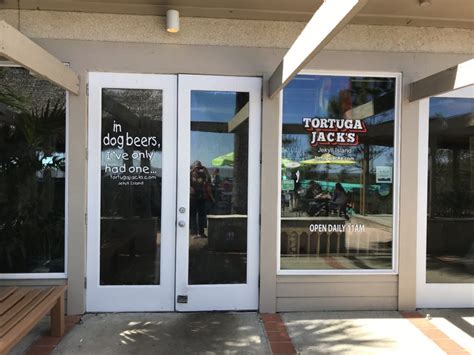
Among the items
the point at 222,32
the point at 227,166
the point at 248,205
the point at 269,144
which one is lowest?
the point at 248,205

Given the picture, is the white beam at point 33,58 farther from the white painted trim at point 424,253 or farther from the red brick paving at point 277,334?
the white painted trim at point 424,253

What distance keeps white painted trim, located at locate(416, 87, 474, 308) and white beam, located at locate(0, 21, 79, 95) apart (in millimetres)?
3553

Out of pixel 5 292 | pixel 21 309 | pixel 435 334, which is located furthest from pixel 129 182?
pixel 435 334

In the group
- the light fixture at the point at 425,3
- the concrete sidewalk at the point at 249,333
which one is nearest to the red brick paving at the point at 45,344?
the concrete sidewalk at the point at 249,333

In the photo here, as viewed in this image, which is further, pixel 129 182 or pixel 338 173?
pixel 338 173

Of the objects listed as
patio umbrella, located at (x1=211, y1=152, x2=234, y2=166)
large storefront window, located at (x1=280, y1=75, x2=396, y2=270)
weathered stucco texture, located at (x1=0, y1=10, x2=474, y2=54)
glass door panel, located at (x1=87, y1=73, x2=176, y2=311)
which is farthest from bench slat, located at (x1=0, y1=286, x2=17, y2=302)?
large storefront window, located at (x1=280, y1=75, x2=396, y2=270)

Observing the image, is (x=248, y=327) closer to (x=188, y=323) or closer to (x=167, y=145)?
(x=188, y=323)

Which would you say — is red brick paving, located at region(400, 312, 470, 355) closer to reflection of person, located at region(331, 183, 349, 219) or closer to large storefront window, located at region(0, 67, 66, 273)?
reflection of person, located at region(331, 183, 349, 219)

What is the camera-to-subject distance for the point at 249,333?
13.4ft

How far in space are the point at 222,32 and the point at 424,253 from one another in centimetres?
314

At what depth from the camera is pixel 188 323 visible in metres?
4.30

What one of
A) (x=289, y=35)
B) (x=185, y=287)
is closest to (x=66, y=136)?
(x=185, y=287)

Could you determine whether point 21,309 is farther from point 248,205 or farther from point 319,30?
point 319,30

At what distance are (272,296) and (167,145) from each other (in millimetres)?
1881
